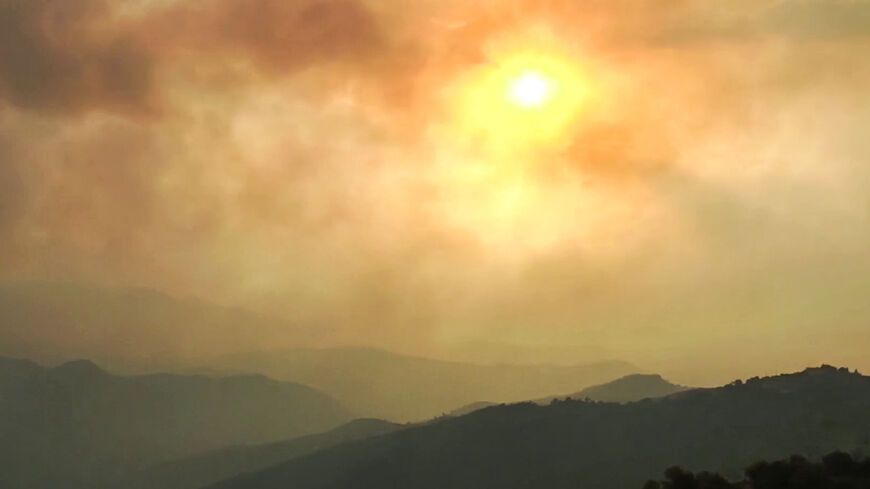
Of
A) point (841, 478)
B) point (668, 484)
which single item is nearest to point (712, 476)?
point (668, 484)

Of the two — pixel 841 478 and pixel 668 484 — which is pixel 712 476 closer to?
pixel 668 484

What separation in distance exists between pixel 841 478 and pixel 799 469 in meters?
4.20

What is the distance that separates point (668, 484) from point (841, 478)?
1787cm

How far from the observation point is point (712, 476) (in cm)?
9981

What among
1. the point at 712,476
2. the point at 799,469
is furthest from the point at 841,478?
the point at 712,476

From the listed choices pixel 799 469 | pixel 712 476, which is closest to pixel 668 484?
pixel 712 476

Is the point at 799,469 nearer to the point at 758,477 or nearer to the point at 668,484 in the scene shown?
the point at 758,477

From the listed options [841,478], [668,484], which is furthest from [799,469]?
[668,484]

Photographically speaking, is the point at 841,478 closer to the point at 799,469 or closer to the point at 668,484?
the point at 799,469

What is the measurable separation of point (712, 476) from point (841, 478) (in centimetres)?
1316

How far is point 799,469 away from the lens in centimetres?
9869

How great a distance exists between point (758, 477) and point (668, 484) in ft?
33.1

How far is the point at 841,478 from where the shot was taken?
97.5 meters
